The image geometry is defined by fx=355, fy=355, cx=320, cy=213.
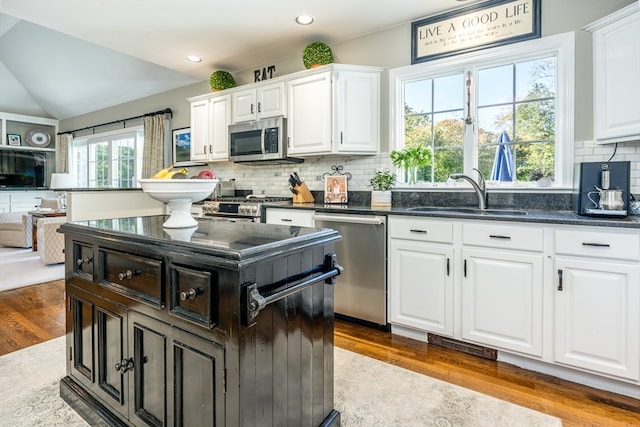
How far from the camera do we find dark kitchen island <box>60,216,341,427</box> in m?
1.06

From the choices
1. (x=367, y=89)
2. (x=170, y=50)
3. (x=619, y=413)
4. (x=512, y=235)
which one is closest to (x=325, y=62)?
(x=367, y=89)

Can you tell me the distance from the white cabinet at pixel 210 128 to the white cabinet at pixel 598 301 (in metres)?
3.50

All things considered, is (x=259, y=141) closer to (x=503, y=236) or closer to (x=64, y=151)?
(x=503, y=236)

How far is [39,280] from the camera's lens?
4059mm

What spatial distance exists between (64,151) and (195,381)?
8659 millimetres

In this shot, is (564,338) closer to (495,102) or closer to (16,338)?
(495,102)

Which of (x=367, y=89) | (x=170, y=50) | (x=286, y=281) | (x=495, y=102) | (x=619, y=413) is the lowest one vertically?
(x=619, y=413)

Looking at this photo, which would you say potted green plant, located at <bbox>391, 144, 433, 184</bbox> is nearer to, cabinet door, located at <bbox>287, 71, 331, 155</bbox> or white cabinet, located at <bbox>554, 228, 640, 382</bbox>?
cabinet door, located at <bbox>287, 71, 331, 155</bbox>

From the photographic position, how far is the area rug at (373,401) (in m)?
1.68

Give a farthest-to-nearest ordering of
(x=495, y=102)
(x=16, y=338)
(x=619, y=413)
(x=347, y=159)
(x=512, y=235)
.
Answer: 1. (x=347, y=159)
2. (x=495, y=102)
3. (x=16, y=338)
4. (x=512, y=235)
5. (x=619, y=413)

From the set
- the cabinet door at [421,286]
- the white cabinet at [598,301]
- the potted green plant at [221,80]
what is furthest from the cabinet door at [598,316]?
the potted green plant at [221,80]

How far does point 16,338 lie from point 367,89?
3.45 meters

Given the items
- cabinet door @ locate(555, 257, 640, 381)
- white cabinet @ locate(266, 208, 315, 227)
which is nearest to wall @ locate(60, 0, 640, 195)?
white cabinet @ locate(266, 208, 315, 227)

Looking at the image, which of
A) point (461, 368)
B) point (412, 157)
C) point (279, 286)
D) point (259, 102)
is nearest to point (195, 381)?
point (279, 286)
